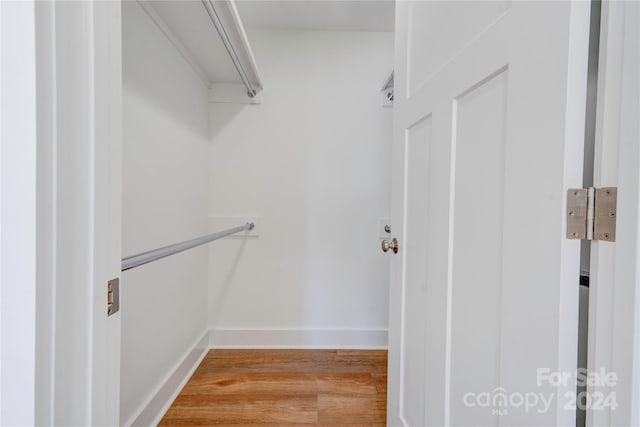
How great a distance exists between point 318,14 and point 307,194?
1085mm

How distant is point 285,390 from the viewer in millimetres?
1375

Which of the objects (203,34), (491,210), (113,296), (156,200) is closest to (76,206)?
(113,296)

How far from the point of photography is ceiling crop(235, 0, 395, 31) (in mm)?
1519

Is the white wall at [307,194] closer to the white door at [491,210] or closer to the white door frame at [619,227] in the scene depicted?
the white door at [491,210]

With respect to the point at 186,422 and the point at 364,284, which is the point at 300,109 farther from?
the point at 186,422

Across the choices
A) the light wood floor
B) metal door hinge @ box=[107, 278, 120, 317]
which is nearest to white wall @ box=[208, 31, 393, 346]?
the light wood floor

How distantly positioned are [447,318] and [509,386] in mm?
188

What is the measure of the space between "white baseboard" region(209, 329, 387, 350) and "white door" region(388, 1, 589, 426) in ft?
2.89

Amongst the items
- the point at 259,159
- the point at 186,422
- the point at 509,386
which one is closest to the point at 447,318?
the point at 509,386

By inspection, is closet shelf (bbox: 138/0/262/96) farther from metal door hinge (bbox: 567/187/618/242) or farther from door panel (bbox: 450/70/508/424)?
metal door hinge (bbox: 567/187/618/242)

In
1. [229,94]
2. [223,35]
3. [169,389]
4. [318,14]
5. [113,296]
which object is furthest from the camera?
[229,94]

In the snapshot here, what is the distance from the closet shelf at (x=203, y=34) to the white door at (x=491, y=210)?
0.75 metres

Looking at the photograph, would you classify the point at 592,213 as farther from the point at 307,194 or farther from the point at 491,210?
the point at 307,194

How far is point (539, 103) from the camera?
45cm
